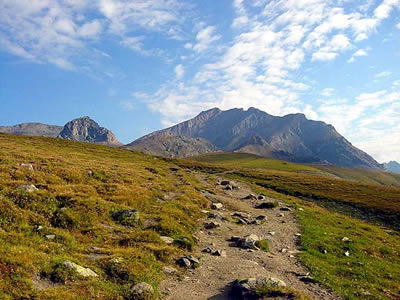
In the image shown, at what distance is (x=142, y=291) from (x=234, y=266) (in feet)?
25.0

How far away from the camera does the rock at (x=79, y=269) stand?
1374cm

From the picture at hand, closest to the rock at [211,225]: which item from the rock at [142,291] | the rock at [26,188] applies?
the rock at [142,291]

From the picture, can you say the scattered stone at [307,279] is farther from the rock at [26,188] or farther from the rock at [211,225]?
the rock at [26,188]

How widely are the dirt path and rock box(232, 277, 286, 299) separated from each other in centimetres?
51

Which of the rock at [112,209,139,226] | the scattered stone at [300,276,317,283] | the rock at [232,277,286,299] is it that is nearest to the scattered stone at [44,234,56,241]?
the rock at [112,209,139,226]

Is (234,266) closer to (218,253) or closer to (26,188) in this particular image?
(218,253)

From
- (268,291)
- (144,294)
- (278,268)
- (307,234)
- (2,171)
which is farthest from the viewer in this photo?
(307,234)

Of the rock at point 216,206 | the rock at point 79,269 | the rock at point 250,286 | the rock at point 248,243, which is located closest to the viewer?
the rock at point 79,269

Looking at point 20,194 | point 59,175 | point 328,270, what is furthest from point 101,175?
point 328,270

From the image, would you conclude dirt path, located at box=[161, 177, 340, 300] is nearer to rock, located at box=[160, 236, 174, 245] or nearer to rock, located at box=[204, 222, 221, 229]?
rock, located at box=[204, 222, 221, 229]

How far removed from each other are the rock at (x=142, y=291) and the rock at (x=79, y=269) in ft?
7.02

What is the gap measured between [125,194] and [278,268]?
659 inches

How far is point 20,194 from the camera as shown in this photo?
2133 cm

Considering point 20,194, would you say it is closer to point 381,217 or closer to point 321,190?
point 381,217
